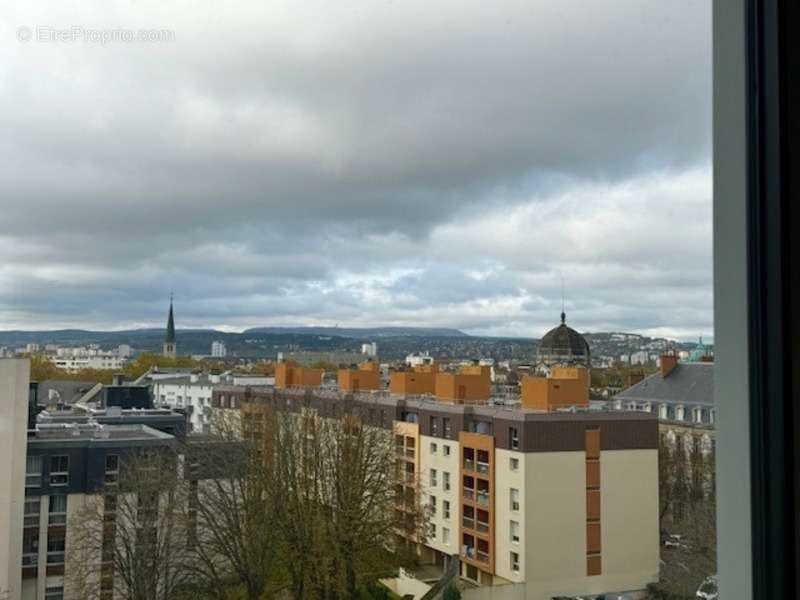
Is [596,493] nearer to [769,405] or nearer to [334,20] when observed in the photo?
[769,405]

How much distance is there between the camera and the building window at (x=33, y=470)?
920 millimetres

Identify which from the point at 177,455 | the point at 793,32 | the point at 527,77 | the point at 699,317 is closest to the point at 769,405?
the point at 699,317

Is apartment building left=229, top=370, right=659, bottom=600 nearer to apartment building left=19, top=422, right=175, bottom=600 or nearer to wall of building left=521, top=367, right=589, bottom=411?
wall of building left=521, top=367, right=589, bottom=411

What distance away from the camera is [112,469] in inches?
39.0

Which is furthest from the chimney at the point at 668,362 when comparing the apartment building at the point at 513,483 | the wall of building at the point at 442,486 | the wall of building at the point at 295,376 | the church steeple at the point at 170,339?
the church steeple at the point at 170,339

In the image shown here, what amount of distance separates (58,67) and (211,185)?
0.91ft

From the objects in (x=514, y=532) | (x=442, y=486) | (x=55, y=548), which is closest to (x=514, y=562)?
(x=514, y=532)

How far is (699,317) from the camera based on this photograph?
4.02ft

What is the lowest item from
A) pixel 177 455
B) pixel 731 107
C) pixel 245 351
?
pixel 177 455

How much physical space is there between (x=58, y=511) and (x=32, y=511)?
32 mm

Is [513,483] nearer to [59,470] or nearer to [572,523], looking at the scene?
[572,523]

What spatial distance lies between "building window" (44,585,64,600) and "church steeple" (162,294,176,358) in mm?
344

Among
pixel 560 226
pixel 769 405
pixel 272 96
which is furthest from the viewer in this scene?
pixel 560 226

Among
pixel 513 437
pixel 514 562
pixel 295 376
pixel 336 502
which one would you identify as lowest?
pixel 514 562
